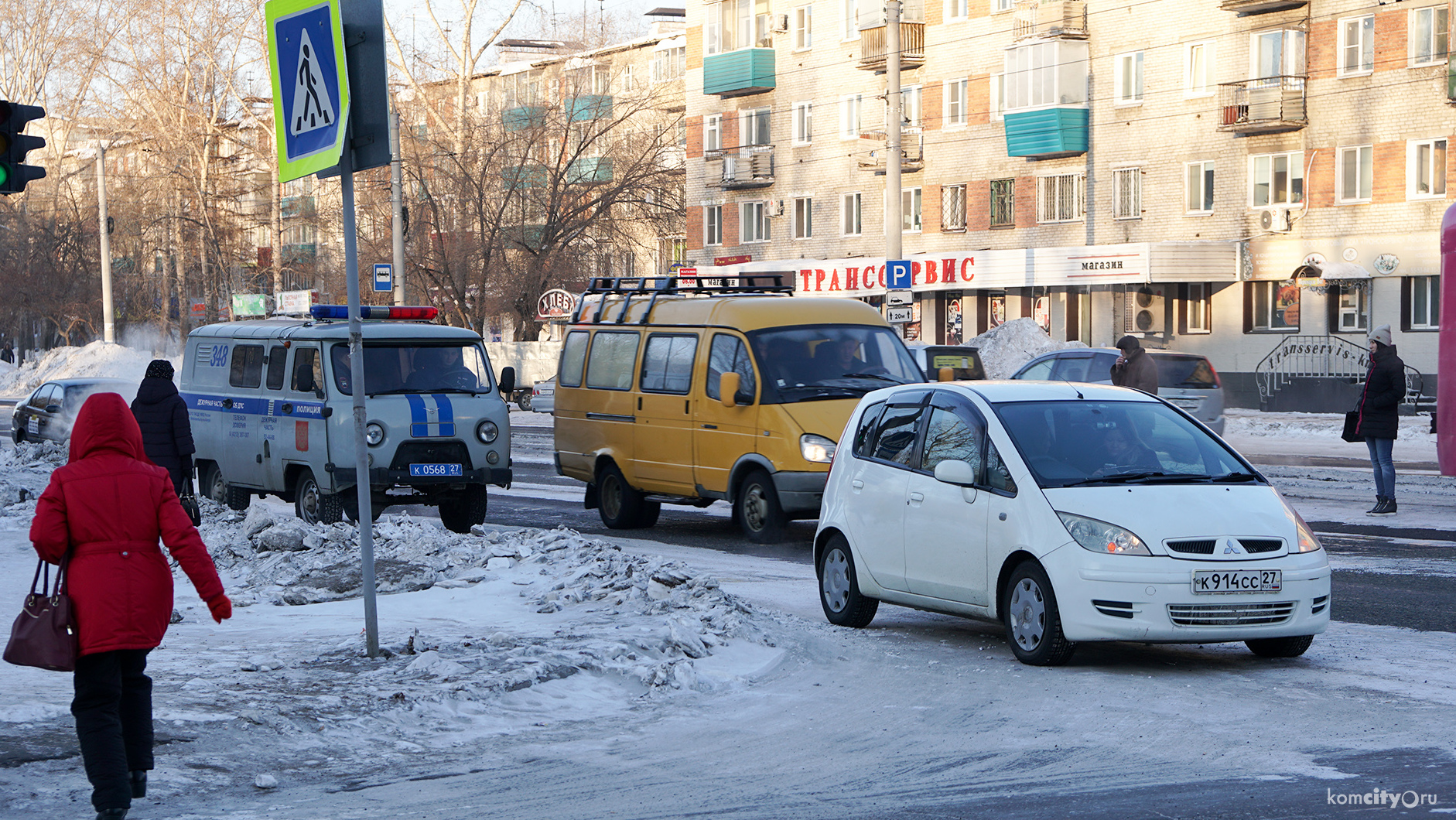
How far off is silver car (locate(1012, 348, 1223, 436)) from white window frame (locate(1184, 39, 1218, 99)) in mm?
19413

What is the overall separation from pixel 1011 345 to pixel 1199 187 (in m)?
7.64

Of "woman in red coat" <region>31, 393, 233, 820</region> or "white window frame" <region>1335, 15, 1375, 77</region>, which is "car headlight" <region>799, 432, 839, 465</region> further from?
"white window frame" <region>1335, 15, 1375, 77</region>

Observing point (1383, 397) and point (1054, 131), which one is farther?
point (1054, 131)

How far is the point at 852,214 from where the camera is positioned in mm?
54844

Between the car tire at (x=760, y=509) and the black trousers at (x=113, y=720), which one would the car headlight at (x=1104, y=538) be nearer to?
the black trousers at (x=113, y=720)

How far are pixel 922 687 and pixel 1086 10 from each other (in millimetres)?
41654

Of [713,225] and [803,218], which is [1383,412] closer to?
[803,218]

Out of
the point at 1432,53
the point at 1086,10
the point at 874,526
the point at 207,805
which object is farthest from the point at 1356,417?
the point at 1086,10

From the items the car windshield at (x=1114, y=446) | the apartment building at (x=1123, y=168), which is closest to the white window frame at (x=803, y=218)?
the apartment building at (x=1123, y=168)

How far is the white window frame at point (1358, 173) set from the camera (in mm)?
40094

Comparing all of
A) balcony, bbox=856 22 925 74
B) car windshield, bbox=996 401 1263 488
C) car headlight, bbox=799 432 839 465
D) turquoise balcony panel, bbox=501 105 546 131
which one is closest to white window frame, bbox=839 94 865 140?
balcony, bbox=856 22 925 74

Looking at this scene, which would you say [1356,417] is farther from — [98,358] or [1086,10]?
[98,358]

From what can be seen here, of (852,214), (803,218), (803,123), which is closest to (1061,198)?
(852,214)

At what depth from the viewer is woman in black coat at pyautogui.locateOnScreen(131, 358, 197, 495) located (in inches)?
575
